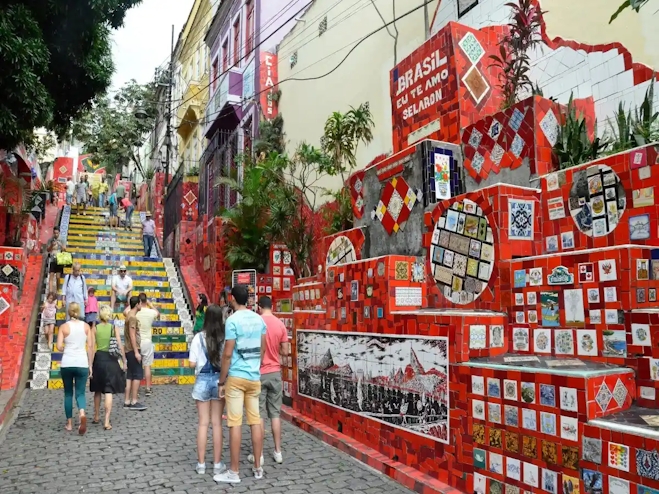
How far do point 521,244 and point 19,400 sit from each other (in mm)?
8338

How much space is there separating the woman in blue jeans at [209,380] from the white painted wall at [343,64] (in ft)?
20.8

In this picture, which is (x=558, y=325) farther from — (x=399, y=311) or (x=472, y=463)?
(x=399, y=311)

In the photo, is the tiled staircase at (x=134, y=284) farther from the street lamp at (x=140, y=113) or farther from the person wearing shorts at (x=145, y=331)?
the street lamp at (x=140, y=113)

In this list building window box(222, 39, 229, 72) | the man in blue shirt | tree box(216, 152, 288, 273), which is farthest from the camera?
building window box(222, 39, 229, 72)

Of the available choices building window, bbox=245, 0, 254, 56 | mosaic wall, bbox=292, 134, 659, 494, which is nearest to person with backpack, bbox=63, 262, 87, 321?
mosaic wall, bbox=292, 134, 659, 494

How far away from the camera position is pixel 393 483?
17.5 ft

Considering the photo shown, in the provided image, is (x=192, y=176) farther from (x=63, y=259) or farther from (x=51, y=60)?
(x=51, y=60)

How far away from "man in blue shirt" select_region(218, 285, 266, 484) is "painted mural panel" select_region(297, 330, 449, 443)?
1375 millimetres

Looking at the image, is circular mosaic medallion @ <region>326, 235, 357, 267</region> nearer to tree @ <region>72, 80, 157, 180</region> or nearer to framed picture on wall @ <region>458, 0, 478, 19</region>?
framed picture on wall @ <region>458, 0, 478, 19</region>

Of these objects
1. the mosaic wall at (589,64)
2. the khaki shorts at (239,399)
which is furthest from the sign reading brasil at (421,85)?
the khaki shorts at (239,399)

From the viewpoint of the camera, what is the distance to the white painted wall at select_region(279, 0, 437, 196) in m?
11.2

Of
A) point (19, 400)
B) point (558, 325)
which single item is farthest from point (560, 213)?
point (19, 400)

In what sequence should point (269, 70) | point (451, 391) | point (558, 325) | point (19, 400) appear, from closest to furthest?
1. point (558, 325)
2. point (451, 391)
3. point (19, 400)
4. point (269, 70)

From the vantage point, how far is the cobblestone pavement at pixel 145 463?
205 inches
